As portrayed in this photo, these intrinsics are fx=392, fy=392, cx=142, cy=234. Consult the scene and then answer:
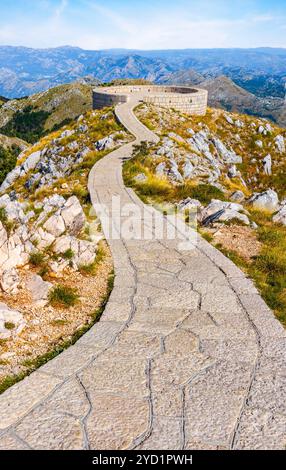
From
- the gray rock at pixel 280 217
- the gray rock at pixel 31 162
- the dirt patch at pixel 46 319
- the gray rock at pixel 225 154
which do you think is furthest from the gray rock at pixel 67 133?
the dirt patch at pixel 46 319

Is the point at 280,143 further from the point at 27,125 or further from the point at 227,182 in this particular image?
the point at 27,125

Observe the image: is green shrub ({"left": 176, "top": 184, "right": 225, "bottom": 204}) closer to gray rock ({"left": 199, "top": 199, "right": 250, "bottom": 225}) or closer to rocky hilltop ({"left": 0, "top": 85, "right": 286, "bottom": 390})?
rocky hilltop ({"left": 0, "top": 85, "right": 286, "bottom": 390})

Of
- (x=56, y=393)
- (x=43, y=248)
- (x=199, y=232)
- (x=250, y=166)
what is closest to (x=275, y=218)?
(x=199, y=232)

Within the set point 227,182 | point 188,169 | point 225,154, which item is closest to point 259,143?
point 225,154

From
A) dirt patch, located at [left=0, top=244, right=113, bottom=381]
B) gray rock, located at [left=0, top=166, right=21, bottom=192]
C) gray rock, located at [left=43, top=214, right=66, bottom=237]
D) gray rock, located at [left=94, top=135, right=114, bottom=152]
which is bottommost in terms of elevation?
gray rock, located at [left=0, top=166, right=21, bottom=192]

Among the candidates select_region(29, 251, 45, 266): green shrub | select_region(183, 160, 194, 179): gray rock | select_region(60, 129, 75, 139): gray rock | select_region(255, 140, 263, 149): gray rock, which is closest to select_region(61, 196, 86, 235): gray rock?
select_region(29, 251, 45, 266): green shrub

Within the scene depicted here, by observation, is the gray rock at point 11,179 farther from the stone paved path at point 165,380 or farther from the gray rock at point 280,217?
the stone paved path at point 165,380
